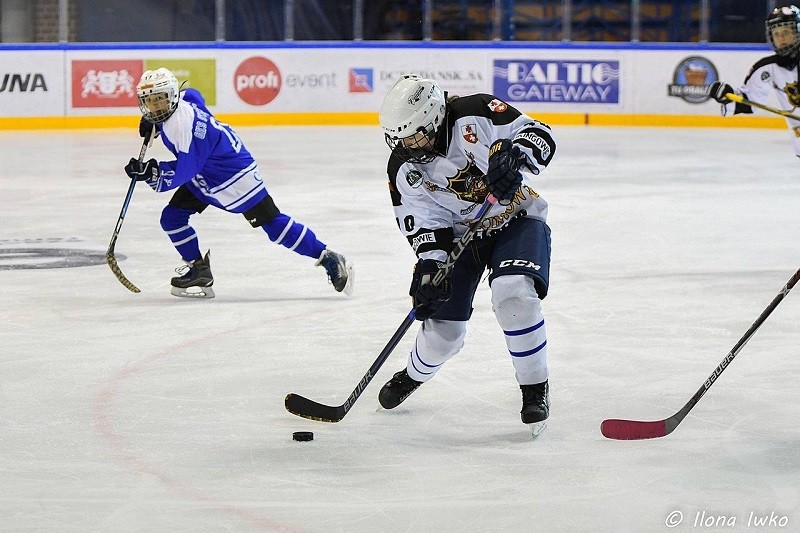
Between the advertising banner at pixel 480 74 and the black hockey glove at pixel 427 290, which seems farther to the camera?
the advertising banner at pixel 480 74

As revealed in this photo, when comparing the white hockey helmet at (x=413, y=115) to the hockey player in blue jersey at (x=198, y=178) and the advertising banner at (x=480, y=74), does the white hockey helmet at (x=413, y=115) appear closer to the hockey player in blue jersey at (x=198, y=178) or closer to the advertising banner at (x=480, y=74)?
the hockey player in blue jersey at (x=198, y=178)

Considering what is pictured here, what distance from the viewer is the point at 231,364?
4023 mm

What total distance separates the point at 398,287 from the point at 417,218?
2.05 metres

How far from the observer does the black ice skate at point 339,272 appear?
16.6ft

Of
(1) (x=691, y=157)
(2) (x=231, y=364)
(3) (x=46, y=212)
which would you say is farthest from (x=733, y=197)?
(2) (x=231, y=364)

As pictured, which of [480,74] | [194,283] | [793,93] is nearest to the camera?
[194,283]

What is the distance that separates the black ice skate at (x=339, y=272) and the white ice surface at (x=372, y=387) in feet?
0.21

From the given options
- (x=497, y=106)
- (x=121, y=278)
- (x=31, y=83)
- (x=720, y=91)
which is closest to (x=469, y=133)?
(x=497, y=106)

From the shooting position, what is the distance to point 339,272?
199 inches

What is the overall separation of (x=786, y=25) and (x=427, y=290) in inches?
113

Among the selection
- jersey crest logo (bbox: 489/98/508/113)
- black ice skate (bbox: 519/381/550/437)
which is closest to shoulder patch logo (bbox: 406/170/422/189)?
jersey crest logo (bbox: 489/98/508/113)

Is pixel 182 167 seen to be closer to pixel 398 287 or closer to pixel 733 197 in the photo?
pixel 398 287

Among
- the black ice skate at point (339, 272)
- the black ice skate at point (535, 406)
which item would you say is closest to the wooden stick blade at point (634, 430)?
the black ice skate at point (535, 406)

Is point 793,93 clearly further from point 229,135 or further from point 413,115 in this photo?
point 413,115
